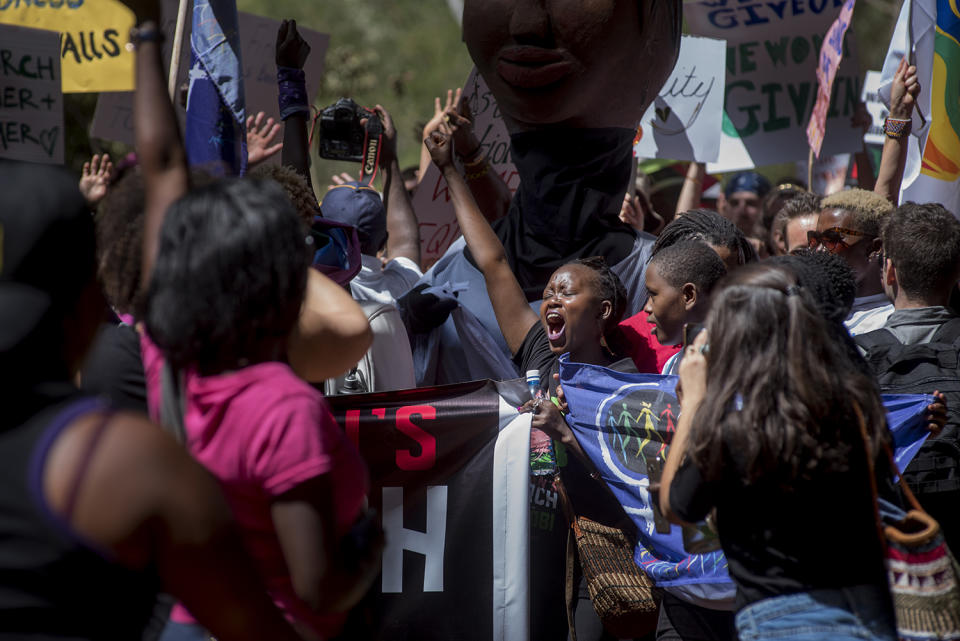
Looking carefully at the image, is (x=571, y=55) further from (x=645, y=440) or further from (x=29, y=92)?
(x=29, y=92)

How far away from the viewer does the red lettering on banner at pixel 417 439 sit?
Answer: 386 centimetres

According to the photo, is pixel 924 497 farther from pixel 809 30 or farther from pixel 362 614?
pixel 809 30

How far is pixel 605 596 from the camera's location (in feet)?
11.7

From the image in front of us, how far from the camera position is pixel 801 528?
2.35 m

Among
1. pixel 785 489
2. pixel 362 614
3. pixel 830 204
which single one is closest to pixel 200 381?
→ pixel 362 614

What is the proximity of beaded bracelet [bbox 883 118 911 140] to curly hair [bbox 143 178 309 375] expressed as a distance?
4.05 meters

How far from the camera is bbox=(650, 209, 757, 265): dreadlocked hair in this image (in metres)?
4.09

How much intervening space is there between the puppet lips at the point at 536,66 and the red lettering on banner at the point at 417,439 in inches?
66.7

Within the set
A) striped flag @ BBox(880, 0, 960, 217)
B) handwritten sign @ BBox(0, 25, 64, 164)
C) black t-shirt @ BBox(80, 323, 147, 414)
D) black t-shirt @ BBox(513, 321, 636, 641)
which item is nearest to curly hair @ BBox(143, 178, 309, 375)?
black t-shirt @ BBox(80, 323, 147, 414)

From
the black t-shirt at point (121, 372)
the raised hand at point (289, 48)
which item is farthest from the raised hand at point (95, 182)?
the black t-shirt at point (121, 372)

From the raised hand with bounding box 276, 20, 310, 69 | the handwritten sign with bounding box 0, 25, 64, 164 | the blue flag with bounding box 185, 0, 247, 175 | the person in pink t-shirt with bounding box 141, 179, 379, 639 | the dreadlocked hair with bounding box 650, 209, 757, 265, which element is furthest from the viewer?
the handwritten sign with bounding box 0, 25, 64, 164

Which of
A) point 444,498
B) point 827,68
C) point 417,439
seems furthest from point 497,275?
point 827,68

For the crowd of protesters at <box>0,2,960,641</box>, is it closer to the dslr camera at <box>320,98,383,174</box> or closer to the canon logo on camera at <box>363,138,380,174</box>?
the dslr camera at <box>320,98,383,174</box>

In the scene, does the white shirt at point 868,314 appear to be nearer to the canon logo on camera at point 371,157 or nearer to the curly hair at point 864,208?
the curly hair at point 864,208
